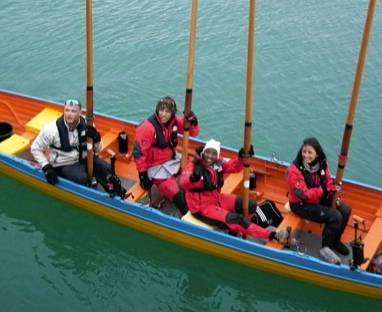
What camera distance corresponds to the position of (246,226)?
7996 millimetres

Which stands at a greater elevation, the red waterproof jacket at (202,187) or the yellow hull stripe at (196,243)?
the red waterproof jacket at (202,187)

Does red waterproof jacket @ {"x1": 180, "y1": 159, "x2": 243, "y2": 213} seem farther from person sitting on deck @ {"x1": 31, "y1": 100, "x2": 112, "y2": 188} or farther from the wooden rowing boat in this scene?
person sitting on deck @ {"x1": 31, "y1": 100, "x2": 112, "y2": 188}

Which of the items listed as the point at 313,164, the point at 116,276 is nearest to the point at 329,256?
the point at 313,164

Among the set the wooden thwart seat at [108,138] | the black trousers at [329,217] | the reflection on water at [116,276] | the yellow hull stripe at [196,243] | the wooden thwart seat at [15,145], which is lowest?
the reflection on water at [116,276]

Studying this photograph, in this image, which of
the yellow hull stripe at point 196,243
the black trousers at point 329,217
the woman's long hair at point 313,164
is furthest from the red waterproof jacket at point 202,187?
the black trousers at point 329,217

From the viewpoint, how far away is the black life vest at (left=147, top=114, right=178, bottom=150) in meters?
8.57

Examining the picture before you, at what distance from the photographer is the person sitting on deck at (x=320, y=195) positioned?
7.87 meters

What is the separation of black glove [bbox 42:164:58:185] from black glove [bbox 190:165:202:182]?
213 centimetres

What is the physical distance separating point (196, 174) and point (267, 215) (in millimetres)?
1328

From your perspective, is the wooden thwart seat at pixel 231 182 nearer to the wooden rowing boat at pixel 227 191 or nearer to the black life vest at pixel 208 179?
the wooden rowing boat at pixel 227 191

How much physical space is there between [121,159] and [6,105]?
2.50 m

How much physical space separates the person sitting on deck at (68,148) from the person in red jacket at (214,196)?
1407 millimetres

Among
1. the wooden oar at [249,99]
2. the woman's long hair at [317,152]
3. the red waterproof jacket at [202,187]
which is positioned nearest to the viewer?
the wooden oar at [249,99]

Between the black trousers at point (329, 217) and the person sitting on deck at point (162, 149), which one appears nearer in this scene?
the black trousers at point (329, 217)
